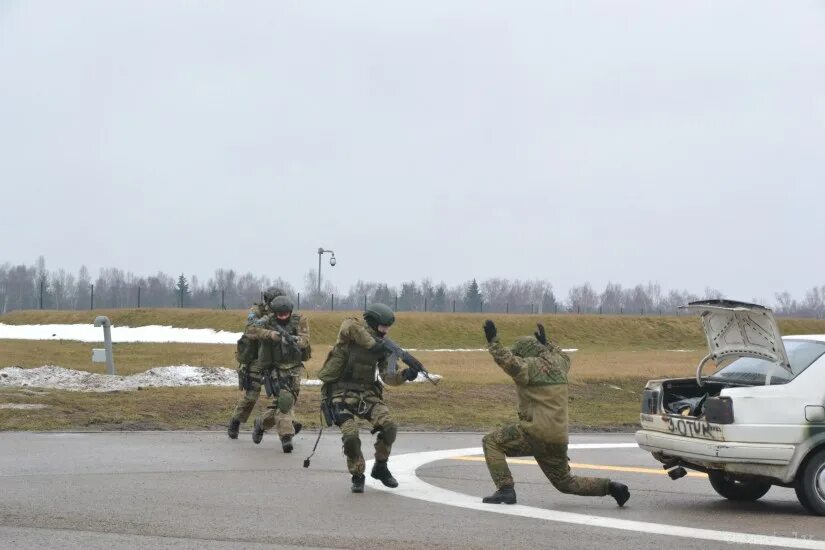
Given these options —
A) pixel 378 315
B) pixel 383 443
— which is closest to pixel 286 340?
pixel 378 315

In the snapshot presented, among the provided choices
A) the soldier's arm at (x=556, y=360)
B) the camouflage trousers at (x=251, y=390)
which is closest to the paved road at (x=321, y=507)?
the camouflage trousers at (x=251, y=390)

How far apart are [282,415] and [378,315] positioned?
4082mm

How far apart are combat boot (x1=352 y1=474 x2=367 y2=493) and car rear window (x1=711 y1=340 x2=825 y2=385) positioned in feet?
12.5

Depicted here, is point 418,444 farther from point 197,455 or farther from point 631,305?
point 631,305

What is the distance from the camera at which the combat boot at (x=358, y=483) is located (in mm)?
10594

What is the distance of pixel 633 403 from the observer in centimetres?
2562

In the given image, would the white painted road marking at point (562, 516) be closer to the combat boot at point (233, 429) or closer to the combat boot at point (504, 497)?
the combat boot at point (504, 497)

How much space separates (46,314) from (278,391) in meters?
62.8

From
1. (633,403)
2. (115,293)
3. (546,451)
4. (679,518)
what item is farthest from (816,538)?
(115,293)

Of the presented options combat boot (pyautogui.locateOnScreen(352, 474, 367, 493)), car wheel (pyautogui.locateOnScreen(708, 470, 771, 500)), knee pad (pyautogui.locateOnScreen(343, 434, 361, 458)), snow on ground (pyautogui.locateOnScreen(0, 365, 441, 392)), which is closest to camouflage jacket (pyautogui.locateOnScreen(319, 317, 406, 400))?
knee pad (pyautogui.locateOnScreen(343, 434, 361, 458))

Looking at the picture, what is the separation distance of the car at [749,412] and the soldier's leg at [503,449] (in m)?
1.47

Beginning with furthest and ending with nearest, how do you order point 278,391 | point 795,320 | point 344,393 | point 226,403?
point 795,320, point 226,403, point 278,391, point 344,393

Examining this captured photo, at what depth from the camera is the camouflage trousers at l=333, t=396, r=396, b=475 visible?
422 inches

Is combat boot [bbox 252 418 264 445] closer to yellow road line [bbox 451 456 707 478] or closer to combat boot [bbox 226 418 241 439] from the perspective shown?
combat boot [bbox 226 418 241 439]
